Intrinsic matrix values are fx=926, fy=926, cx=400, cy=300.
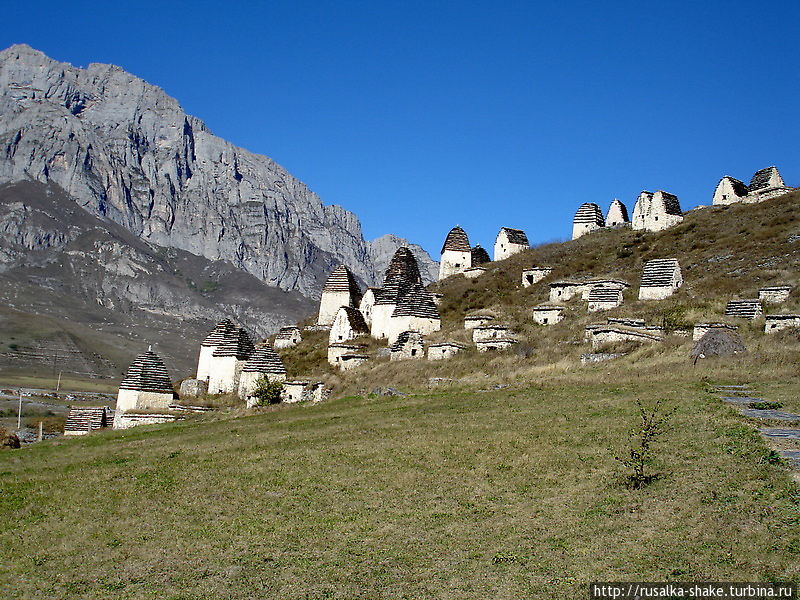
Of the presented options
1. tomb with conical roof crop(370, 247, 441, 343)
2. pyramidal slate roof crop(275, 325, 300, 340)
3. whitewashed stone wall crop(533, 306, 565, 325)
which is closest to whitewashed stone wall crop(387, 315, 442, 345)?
tomb with conical roof crop(370, 247, 441, 343)

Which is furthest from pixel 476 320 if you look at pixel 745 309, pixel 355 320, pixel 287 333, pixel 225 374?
pixel 287 333

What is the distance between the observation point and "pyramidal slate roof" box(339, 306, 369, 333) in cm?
5675

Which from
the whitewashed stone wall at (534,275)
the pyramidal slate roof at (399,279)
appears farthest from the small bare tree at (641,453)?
the whitewashed stone wall at (534,275)

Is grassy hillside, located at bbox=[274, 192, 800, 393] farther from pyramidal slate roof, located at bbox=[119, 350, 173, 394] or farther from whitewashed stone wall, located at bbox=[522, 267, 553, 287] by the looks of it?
pyramidal slate roof, located at bbox=[119, 350, 173, 394]

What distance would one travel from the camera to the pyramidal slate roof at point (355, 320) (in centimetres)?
5675

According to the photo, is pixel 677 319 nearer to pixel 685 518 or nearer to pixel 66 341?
pixel 685 518

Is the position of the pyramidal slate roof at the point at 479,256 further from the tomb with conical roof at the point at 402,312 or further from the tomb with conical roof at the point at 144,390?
the tomb with conical roof at the point at 144,390

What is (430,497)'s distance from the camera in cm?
1769

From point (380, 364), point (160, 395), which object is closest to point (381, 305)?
point (380, 364)

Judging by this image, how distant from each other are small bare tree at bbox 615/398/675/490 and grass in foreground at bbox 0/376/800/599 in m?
0.28

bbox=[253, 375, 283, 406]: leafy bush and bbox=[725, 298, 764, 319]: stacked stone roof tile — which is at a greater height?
bbox=[725, 298, 764, 319]: stacked stone roof tile

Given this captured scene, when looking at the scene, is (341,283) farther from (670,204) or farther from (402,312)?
(670,204)

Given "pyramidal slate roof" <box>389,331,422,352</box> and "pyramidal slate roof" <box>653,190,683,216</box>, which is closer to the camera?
"pyramidal slate roof" <box>389,331,422,352</box>

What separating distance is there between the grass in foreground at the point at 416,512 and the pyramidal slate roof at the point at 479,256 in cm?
5184
